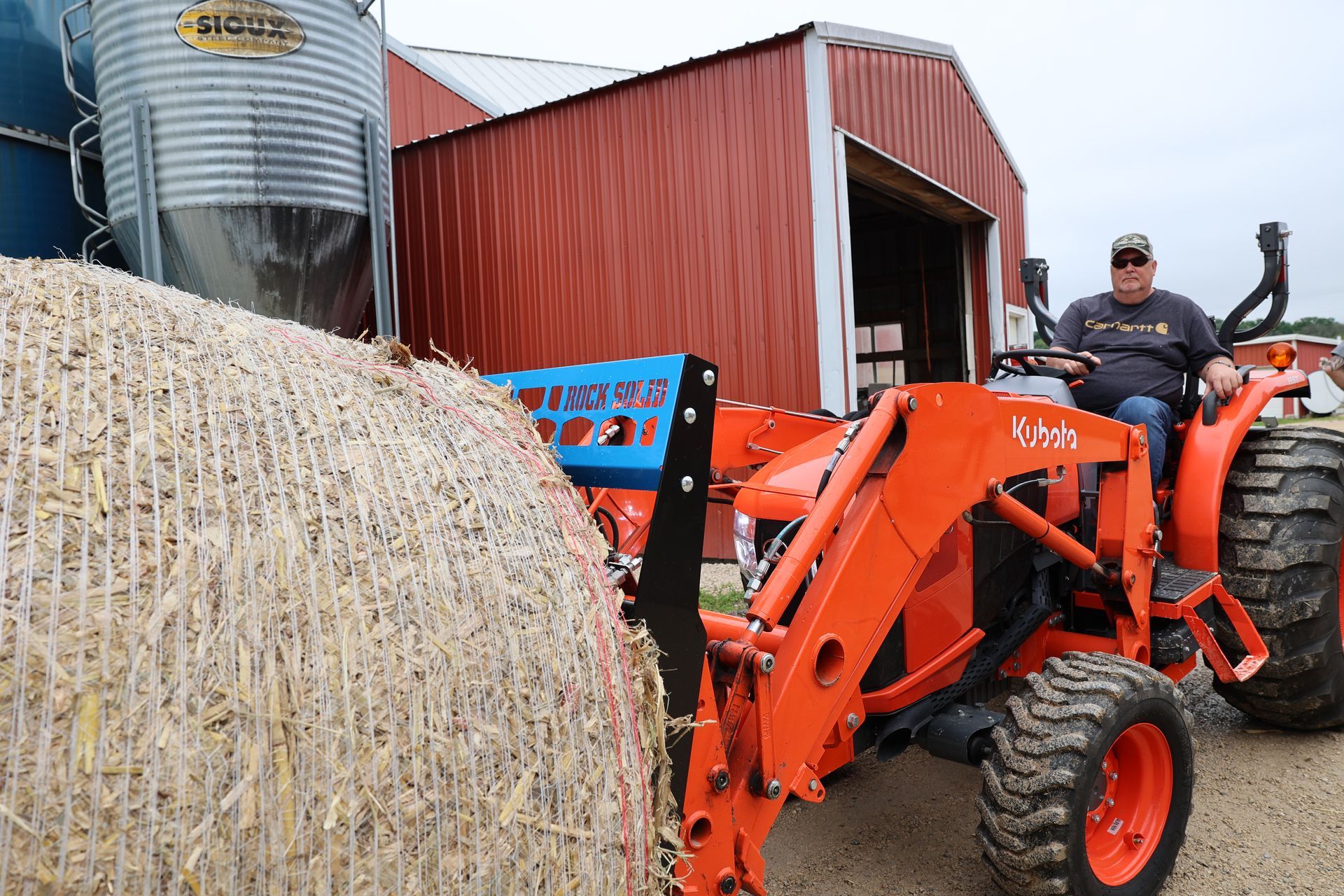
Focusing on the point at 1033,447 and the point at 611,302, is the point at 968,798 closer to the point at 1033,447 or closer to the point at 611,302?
the point at 1033,447

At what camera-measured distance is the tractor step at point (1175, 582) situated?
3277 millimetres

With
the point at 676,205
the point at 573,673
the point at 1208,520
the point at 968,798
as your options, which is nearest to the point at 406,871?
the point at 573,673

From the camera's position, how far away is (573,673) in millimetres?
1692

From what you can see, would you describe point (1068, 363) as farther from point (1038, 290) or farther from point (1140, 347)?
point (1038, 290)

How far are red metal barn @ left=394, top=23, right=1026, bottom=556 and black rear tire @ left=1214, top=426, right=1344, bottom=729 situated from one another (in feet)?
11.5

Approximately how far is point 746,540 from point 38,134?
7.28m

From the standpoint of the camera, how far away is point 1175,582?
3.43 metres

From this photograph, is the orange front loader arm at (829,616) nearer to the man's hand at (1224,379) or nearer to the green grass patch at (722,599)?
the man's hand at (1224,379)

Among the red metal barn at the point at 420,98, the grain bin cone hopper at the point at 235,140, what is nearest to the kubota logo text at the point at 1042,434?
the grain bin cone hopper at the point at 235,140

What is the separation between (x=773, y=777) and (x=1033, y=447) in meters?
1.36

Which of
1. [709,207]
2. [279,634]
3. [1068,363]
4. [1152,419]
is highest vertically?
[709,207]

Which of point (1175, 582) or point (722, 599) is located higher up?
point (1175, 582)

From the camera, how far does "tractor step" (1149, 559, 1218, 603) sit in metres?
3.28

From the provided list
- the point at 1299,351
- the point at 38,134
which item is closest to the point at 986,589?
the point at 38,134
